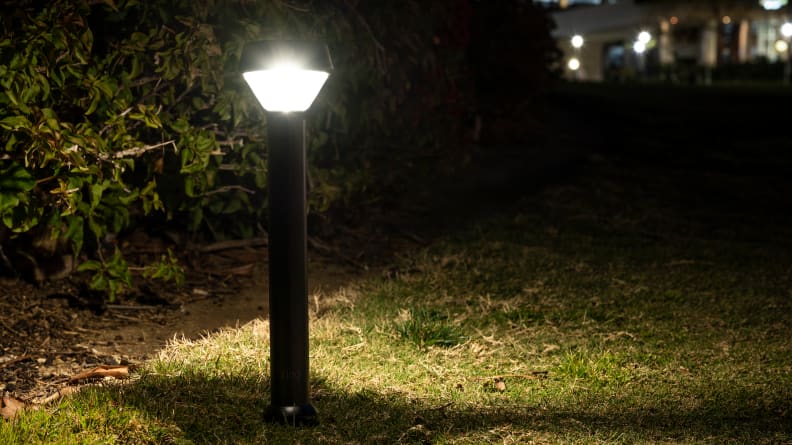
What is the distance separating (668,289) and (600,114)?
1623cm

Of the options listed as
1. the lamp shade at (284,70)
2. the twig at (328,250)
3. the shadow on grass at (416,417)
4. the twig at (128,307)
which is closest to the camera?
the lamp shade at (284,70)

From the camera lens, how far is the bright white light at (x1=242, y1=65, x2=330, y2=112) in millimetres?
3496

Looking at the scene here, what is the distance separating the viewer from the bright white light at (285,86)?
3.50 meters

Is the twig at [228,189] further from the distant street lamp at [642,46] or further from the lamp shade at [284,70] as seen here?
the distant street lamp at [642,46]

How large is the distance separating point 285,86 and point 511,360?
2147 millimetres

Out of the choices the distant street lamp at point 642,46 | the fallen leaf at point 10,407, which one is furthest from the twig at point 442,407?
the distant street lamp at point 642,46

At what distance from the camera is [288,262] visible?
3.62 m

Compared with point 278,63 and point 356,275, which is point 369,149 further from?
point 278,63

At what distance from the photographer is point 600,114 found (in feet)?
72.3

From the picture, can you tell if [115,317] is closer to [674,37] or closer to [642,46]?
[642,46]

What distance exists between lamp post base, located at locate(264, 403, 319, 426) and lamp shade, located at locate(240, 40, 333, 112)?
4.23ft

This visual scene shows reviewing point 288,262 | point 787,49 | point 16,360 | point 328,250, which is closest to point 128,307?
point 16,360

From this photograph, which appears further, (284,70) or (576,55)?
(576,55)

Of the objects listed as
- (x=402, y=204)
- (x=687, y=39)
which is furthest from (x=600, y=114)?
(x=687, y=39)
